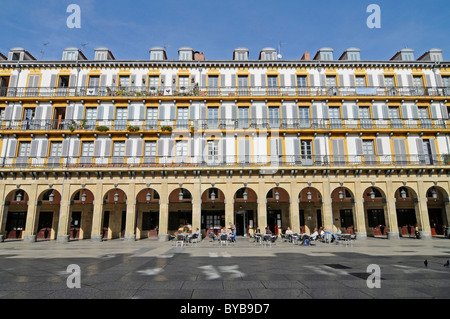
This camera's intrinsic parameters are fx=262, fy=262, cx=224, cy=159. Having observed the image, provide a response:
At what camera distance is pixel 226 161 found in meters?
24.0

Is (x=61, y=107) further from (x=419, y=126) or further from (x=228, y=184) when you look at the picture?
(x=419, y=126)

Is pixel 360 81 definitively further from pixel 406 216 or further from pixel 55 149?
pixel 55 149

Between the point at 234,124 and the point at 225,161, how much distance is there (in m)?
3.79

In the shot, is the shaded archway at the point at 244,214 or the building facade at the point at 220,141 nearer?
the building facade at the point at 220,141

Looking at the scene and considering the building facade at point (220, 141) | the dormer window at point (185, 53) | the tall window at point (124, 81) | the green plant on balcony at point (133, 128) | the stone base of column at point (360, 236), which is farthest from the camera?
the dormer window at point (185, 53)

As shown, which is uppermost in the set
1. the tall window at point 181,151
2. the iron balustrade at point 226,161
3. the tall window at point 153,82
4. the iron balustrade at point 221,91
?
the tall window at point 153,82

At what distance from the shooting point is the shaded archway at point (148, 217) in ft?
86.8

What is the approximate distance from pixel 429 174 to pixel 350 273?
2134 cm

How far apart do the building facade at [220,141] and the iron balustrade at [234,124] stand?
0.12 m

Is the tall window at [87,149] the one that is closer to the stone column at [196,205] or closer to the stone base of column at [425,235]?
the stone column at [196,205]

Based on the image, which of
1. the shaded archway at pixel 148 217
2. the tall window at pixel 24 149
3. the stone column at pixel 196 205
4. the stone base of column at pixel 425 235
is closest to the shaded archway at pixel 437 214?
the stone base of column at pixel 425 235

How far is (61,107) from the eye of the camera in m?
26.1
